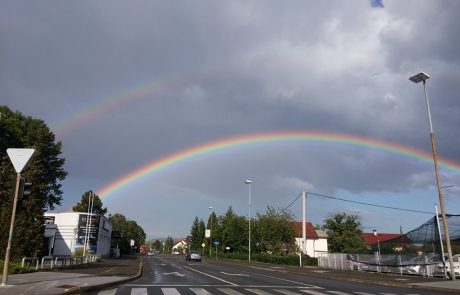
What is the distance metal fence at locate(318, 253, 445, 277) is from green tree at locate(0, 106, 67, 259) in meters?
24.5

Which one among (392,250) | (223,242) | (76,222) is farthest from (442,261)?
(223,242)

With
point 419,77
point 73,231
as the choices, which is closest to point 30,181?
point 419,77

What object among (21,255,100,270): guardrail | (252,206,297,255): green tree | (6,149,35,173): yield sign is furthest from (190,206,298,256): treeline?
(6,149,35,173): yield sign

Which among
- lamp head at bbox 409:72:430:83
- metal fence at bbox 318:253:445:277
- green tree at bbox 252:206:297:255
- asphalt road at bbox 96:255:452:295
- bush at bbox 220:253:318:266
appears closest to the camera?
asphalt road at bbox 96:255:452:295

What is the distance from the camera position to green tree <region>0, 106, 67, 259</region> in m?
24.4

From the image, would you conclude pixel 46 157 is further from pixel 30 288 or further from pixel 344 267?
pixel 30 288

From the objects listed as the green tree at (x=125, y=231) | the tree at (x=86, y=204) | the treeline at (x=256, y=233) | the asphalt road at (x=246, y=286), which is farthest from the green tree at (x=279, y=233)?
the tree at (x=86, y=204)

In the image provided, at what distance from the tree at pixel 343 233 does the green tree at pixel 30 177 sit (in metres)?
46.0

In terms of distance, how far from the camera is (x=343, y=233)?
243ft

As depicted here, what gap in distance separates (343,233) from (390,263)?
43269 millimetres

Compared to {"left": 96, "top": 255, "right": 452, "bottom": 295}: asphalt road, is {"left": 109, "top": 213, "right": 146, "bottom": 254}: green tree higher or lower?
higher

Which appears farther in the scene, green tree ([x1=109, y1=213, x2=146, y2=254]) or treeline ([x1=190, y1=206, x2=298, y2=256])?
green tree ([x1=109, y1=213, x2=146, y2=254])

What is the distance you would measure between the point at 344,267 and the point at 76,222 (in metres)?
39.3

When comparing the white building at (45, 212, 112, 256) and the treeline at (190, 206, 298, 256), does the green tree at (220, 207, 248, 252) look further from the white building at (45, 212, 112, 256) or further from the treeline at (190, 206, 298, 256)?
the white building at (45, 212, 112, 256)
